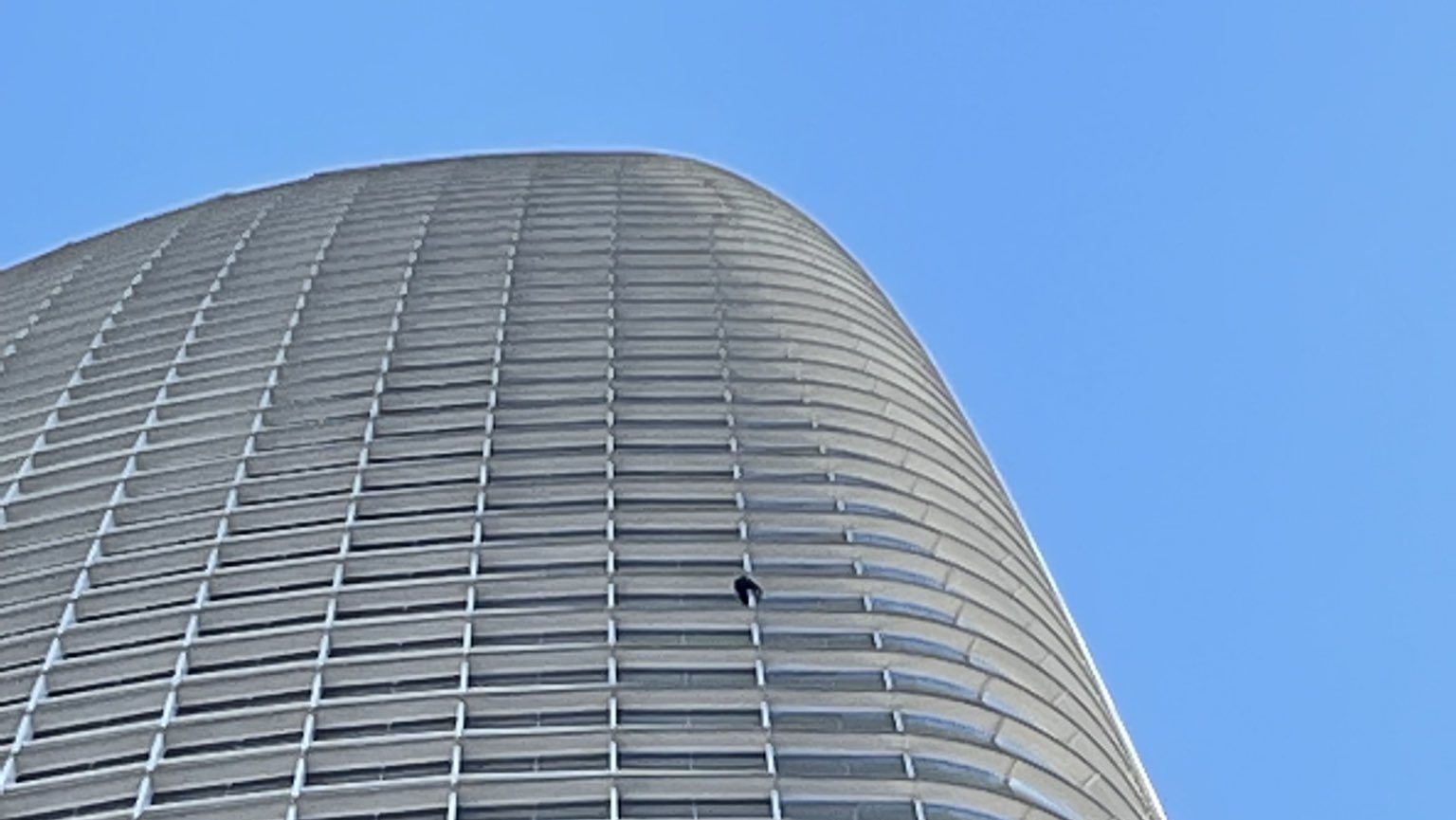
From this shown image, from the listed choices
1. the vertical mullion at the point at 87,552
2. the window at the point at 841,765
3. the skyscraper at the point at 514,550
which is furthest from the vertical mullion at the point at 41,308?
the window at the point at 841,765

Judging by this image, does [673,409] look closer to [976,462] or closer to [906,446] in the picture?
[906,446]

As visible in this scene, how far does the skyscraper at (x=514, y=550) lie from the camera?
3888cm

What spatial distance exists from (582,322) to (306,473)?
10.1 meters

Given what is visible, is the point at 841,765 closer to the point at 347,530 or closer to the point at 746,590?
the point at 746,590

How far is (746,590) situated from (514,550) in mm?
5167

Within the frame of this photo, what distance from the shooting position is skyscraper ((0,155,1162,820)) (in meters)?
38.9

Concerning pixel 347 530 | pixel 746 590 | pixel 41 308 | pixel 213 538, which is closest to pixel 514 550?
pixel 347 530

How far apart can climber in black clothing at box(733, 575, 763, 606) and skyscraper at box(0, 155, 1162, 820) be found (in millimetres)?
235

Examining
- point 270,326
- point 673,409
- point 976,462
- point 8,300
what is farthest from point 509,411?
point 8,300

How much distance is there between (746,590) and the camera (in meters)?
43.6

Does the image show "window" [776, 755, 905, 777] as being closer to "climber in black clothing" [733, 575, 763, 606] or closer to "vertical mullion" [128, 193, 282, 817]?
"climber in black clothing" [733, 575, 763, 606]

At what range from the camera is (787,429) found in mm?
50469

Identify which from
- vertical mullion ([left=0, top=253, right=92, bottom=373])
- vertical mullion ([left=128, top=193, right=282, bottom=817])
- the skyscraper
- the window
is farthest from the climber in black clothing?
vertical mullion ([left=0, top=253, right=92, bottom=373])

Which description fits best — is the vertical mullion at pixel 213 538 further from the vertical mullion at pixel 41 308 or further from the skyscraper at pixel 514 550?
the vertical mullion at pixel 41 308
